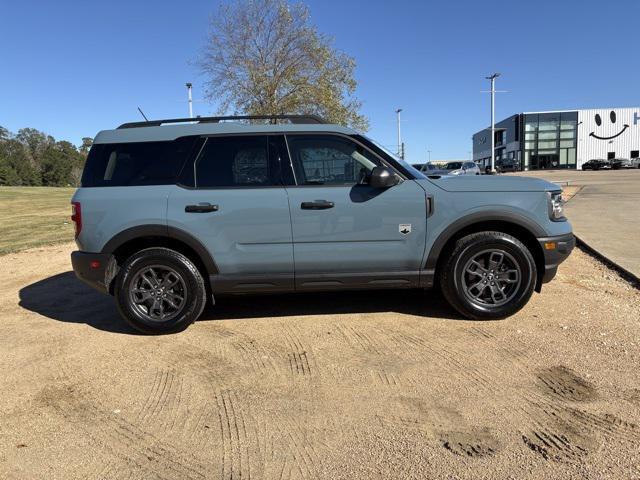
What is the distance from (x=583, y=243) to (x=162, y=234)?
7.10 metres

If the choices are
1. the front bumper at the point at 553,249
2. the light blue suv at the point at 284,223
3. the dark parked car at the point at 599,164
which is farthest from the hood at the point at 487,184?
the dark parked car at the point at 599,164

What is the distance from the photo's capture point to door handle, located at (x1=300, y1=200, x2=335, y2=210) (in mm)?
4449

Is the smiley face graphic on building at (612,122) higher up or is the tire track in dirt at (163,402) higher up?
the smiley face graphic on building at (612,122)

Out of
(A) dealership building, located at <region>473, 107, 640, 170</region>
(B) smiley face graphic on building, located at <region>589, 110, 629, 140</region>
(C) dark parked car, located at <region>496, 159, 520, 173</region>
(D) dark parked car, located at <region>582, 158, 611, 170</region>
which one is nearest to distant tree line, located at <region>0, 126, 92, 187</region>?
(C) dark parked car, located at <region>496, 159, 520, 173</region>

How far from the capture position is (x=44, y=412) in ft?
10.7

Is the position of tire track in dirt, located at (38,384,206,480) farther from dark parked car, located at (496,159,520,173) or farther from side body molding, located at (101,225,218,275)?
dark parked car, located at (496,159,520,173)

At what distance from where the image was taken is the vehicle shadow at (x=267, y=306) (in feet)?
16.8

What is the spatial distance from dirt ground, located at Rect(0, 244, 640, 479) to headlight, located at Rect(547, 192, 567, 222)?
3.21 ft

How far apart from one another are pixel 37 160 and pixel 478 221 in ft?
388

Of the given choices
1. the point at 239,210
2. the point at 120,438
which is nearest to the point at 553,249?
the point at 239,210

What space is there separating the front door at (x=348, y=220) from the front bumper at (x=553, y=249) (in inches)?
46.6

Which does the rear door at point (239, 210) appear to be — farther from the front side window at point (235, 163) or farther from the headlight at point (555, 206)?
the headlight at point (555, 206)

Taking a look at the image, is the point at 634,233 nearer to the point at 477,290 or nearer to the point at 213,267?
the point at 477,290

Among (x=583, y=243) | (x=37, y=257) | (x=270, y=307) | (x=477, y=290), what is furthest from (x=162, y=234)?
(x=583, y=243)
